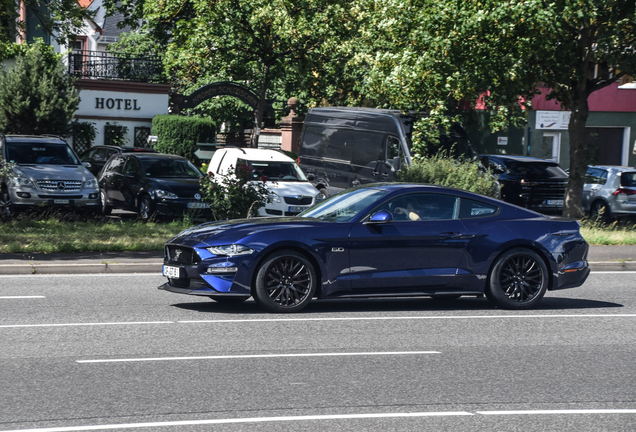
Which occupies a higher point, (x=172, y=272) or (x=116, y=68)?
(x=116, y=68)

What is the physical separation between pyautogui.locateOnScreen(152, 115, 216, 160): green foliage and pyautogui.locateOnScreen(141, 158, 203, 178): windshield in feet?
28.5

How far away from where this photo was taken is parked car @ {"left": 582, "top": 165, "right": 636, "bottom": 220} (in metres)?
23.5

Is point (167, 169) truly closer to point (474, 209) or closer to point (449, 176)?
point (449, 176)

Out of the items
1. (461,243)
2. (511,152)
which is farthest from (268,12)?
(461,243)

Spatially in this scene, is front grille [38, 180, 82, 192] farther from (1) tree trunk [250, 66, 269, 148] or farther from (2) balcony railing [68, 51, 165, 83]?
(2) balcony railing [68, 51, 165, 83]

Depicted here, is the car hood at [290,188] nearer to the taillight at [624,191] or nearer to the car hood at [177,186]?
the car hood at [177,186]

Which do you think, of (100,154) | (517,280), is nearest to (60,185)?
(100,154)

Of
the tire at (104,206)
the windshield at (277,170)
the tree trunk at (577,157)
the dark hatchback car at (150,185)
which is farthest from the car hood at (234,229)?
the tree trunk at (577,157)

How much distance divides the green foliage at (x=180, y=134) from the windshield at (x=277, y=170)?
1017cm

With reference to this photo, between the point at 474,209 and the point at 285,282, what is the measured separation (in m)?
2.54

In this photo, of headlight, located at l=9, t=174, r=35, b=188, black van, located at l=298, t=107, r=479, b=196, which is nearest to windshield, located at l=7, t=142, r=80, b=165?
headlight, located at l=9, t=174, r=35, b=188

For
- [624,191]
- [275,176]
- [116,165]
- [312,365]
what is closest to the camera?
[312,365]

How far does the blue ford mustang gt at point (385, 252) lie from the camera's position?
378 inches

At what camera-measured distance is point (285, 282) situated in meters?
9.74
